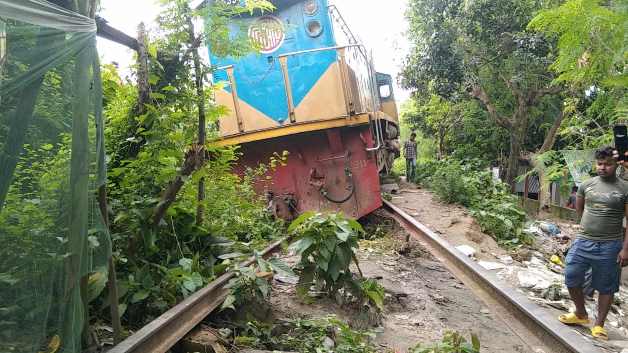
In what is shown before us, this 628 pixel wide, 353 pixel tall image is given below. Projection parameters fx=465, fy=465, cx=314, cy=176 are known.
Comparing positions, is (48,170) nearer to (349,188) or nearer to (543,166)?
(349,188)

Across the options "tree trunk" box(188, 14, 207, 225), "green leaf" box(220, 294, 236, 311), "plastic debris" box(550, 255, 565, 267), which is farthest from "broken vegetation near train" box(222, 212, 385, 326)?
"plastic debris" box(550, 255, 565, 267)

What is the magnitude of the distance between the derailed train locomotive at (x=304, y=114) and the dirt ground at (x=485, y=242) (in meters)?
1.22

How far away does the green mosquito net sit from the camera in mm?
1705

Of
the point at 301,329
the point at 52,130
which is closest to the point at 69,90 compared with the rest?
the point at 52,130

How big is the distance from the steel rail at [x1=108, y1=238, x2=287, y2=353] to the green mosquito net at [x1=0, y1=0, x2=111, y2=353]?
0.89 ft

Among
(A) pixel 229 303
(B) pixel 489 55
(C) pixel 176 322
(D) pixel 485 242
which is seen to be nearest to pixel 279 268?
(A) pixel 229 303

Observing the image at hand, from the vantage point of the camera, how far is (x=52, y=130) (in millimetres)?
1925

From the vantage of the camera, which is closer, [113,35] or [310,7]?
[113,35]

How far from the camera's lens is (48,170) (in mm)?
1903

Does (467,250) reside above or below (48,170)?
below

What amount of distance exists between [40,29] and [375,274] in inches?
147

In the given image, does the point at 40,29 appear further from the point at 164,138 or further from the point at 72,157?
the point at 164,138

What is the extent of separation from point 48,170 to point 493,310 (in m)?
3.01

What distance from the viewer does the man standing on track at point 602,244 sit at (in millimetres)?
3645
